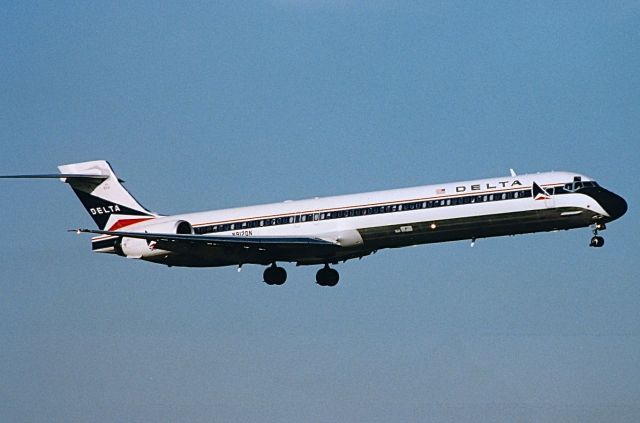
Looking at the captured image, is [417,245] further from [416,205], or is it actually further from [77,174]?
[77,174]

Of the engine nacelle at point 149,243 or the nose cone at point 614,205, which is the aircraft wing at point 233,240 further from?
the nose cone at point 614,205

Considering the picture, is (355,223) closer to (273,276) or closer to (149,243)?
(273,276)

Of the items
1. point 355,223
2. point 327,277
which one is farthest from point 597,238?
point 327,277

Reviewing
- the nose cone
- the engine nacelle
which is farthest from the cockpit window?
the engine nacelle

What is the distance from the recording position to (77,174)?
52.8 metres

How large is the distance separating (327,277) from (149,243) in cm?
734

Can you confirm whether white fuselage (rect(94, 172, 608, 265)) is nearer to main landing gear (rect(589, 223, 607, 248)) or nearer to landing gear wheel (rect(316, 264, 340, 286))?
main landing gear (rect(589, 223, 607, 248))

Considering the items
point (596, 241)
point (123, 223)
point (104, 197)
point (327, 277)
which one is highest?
point (104, 197)

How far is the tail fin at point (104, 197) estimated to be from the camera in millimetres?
52312

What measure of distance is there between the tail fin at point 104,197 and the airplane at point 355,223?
0.10m

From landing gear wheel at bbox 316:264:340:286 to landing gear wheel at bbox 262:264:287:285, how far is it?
2.16 meters

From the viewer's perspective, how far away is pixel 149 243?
4941cm

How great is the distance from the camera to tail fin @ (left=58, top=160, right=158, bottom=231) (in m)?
52.3

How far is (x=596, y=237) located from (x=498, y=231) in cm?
343
